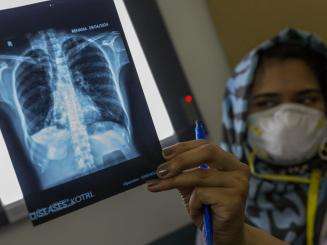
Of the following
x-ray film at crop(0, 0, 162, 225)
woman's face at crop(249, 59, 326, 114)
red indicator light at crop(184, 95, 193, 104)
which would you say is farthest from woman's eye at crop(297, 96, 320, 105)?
Result: x-ray film at crop(0, 0, 162, 225)

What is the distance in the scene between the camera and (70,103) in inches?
17.7

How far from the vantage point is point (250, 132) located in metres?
1.18

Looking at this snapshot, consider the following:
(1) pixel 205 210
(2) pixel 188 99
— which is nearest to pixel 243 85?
(2) pixel 188 99

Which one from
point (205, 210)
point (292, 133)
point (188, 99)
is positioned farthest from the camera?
point (188, 99)

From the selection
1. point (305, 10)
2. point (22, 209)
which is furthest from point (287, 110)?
point (22, 209)

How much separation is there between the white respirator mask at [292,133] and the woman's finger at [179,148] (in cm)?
61

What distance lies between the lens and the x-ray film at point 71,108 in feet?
1.38

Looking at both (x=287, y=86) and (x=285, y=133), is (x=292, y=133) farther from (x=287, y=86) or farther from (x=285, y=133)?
(x=287, y=86)

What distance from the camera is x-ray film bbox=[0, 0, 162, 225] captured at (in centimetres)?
42

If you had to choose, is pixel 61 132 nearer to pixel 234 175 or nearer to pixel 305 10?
pixel 234 175

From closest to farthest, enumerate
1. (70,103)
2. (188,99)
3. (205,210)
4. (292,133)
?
→ (70,103) → (205,210) → (292,133) → (188,99)

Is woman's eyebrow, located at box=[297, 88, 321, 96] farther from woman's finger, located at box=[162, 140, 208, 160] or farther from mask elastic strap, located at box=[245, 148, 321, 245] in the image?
woman's finger, located at box=[162, 140, 208, 160]

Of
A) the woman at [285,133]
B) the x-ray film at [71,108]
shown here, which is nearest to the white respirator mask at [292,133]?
the woman at [285,133]

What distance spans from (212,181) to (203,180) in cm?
1
